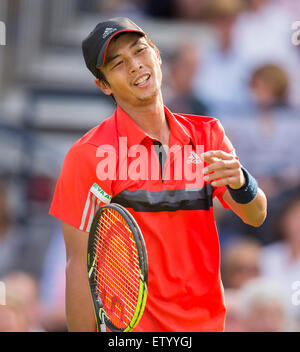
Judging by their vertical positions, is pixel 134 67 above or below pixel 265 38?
above

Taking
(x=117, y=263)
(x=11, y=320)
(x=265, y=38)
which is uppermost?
(x=265, y=38)

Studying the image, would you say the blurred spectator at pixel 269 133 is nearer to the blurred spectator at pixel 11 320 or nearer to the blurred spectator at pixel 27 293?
the blurred spectator at pixel 27 293

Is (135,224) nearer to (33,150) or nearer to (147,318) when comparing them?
(147,318)

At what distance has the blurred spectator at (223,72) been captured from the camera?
5508mm

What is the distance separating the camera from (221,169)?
2.14m

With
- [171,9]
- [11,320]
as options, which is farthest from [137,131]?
[171,9]

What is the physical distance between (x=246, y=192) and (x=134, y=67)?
0.55 meters

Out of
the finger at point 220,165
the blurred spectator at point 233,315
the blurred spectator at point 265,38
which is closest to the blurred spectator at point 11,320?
the blurred spectator at point 233,315

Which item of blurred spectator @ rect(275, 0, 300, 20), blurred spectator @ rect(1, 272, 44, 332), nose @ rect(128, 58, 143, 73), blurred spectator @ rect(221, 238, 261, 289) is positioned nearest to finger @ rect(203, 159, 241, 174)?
nose @ rect(128, 58, 143, 73)

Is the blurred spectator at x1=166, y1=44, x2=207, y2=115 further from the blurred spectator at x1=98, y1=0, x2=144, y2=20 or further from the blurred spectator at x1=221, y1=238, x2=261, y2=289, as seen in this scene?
the blurred spectator at x1=221, y1=238, x2=261, y2=289

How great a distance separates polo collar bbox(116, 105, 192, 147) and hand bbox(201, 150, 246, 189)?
10.8 inches

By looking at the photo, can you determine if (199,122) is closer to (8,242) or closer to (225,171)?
(225,171)

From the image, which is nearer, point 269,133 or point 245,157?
point 245,157

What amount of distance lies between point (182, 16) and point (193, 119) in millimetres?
4411
